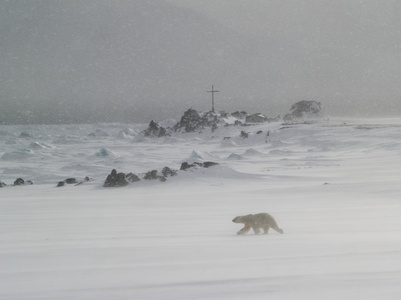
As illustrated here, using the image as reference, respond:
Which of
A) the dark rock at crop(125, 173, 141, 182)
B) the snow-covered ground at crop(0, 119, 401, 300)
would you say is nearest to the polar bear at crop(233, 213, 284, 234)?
the snow-covered ground at crop(0, 119, 401, 300)

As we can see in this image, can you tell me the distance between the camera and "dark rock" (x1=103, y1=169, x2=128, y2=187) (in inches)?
683

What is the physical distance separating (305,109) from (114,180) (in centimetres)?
4871

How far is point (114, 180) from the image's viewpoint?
685 inches

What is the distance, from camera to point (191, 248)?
470 centimetres

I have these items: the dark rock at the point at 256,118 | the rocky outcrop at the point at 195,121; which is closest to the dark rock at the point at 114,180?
the rocky outcrop at the point at 195,121

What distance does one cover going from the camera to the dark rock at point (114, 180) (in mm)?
17344

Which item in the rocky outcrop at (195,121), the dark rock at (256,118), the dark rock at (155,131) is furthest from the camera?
the dark rock at (155,131)

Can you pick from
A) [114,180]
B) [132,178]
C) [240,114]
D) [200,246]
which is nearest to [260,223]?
[200,246]

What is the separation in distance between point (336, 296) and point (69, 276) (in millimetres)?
1645

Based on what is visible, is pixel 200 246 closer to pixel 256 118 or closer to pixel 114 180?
pixel 114 180

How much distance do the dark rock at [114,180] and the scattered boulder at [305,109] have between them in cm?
4770

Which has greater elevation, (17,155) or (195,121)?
(195,121)

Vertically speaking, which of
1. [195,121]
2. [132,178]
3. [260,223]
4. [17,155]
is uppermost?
[260,223]

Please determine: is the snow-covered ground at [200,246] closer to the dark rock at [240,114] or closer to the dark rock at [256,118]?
the dark rock at [256,118]
